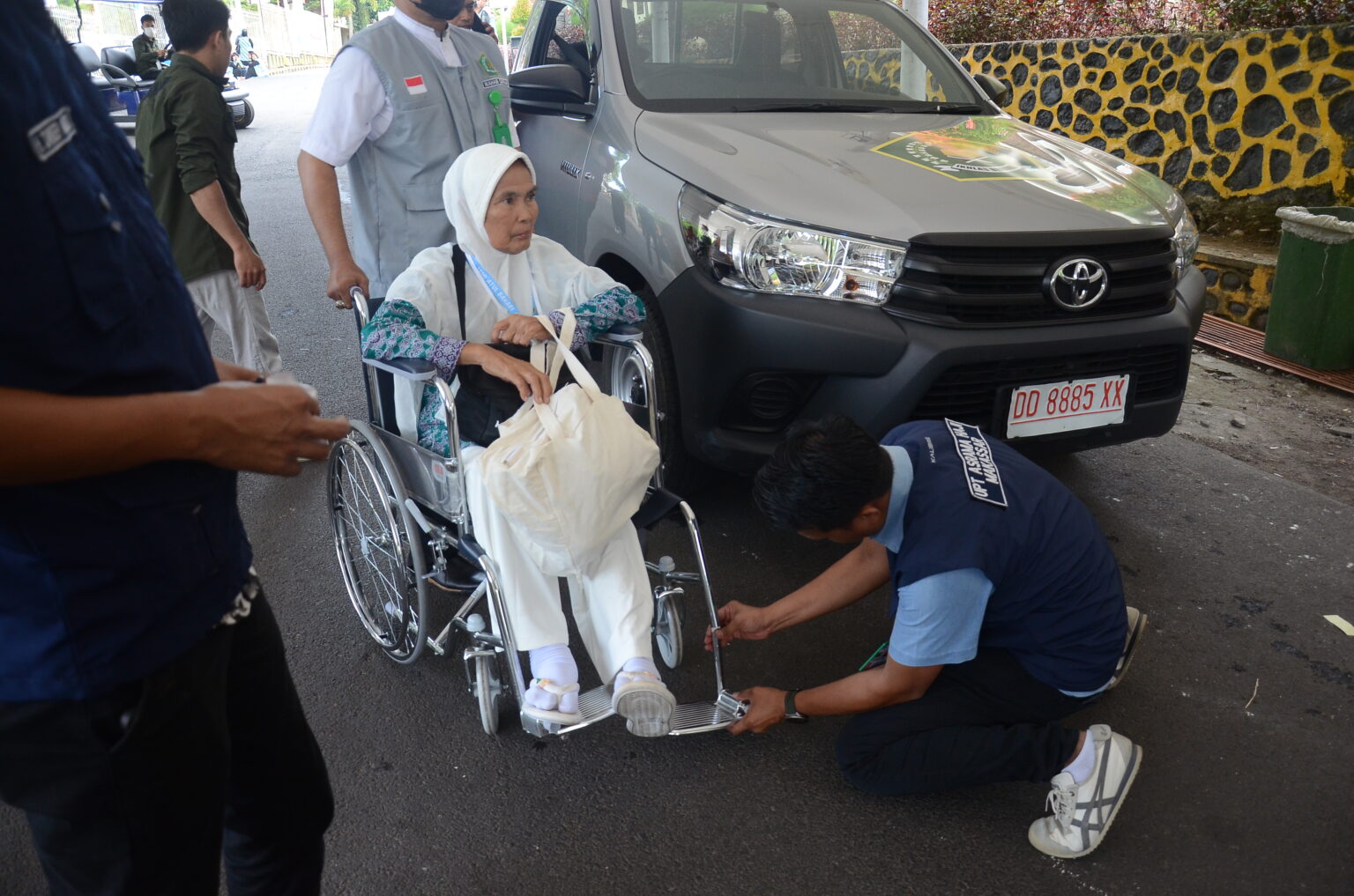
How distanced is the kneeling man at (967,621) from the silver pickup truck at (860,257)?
61 centimetres

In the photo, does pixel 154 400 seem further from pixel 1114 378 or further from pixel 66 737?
pixel 1114 378

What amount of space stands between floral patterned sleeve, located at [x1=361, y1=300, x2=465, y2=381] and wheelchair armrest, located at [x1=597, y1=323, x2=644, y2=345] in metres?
0.40

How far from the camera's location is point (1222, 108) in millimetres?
6082

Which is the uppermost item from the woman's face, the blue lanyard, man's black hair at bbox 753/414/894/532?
the woman's face

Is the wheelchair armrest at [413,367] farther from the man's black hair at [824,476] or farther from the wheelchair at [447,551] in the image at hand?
the man's black hair at [824,476]

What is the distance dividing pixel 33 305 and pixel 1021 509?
5.82ft

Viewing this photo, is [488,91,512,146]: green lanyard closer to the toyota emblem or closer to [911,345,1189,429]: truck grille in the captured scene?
[911,345,1189,429]: truck grille

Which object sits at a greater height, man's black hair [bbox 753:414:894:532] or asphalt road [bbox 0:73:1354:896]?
man's black hair [bbox 753:414:894:532]

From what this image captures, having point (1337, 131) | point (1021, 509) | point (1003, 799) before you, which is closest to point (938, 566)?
point (1021, 509)

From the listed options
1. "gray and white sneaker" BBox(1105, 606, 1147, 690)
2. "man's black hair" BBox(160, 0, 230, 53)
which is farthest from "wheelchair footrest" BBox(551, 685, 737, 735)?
"man's black hair" BBox(160, 0, 230, 53)

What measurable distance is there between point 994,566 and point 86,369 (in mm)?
1650

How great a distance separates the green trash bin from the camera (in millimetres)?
4625

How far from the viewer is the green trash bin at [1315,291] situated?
462 centimetres

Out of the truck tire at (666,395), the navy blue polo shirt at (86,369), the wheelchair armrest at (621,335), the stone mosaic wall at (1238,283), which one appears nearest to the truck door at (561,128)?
the truck tire at (666,395)
